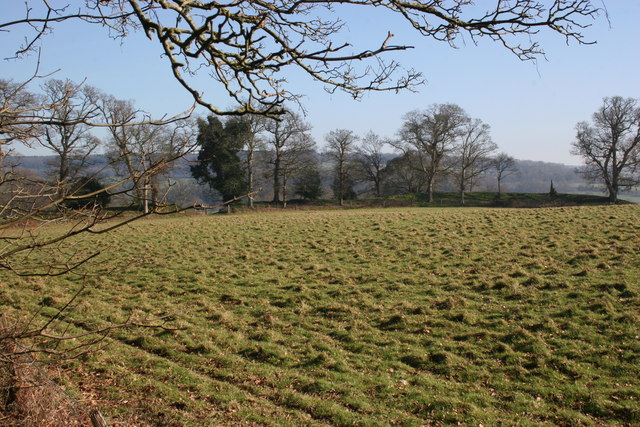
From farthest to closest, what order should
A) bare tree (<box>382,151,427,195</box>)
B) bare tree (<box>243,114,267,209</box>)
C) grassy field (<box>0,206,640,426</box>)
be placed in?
1. bare tree (<box>382,151,427,195</box>)
2. bare tree (<box>243,114,267,209</box>)
3. grassy field (<box>0,206,640,426</box>)

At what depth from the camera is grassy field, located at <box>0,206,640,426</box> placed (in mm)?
5961

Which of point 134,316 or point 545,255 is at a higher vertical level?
point 545,255

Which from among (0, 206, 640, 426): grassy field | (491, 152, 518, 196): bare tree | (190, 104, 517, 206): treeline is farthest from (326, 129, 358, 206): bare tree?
(0, 206, 640, 426): grassy field

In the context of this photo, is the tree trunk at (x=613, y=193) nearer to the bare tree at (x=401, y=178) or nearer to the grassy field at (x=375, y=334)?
the bare tree at (x=401, y=178)

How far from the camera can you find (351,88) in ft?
13.7

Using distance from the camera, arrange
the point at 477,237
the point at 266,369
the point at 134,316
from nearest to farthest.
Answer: the point at 266,369 < the point at 134,316 < the point at 477,237

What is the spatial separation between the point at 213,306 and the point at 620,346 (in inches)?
323

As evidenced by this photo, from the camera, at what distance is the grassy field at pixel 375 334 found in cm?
596

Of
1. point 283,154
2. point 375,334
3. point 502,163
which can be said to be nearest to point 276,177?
point 283,154

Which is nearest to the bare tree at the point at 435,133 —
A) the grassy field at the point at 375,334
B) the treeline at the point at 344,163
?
the treeline at the point at 344,163

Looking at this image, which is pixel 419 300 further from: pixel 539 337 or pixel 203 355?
pixel 203 355

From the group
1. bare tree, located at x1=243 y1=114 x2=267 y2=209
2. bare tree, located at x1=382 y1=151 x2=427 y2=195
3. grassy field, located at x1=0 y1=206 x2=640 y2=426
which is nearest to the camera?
grassy field, located at x1=0 y1=206 x2=640 y2=426

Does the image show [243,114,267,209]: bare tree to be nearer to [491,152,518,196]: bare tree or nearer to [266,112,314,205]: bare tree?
A: [266,112,314,205]: bare tree

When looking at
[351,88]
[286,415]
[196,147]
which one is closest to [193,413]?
[286,415]
